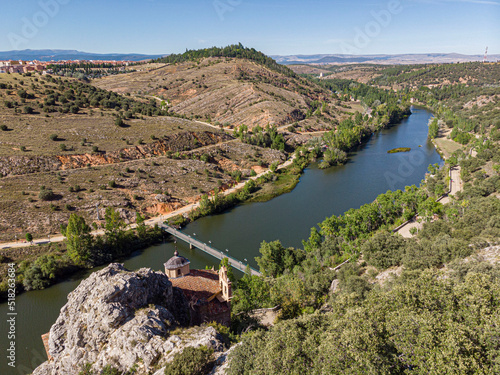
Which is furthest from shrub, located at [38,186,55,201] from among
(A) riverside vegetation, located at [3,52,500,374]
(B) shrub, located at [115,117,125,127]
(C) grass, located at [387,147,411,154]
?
(C) grass, located at [387,147,411,154]

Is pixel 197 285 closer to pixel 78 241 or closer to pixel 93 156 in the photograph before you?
pixel 78 241

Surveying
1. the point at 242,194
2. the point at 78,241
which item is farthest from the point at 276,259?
the point at 242,194

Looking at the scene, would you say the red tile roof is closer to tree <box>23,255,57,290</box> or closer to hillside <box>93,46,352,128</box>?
tree <box>23,255,57,290</box>

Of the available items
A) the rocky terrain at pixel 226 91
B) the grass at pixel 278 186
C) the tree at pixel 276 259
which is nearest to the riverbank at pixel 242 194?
the grass at pixel 278 186

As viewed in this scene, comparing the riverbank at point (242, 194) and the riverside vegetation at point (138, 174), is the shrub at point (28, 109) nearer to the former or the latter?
the riverside vegetation at point (138, 174)

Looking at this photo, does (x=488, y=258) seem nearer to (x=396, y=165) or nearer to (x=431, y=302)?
(x=431, y=302)
